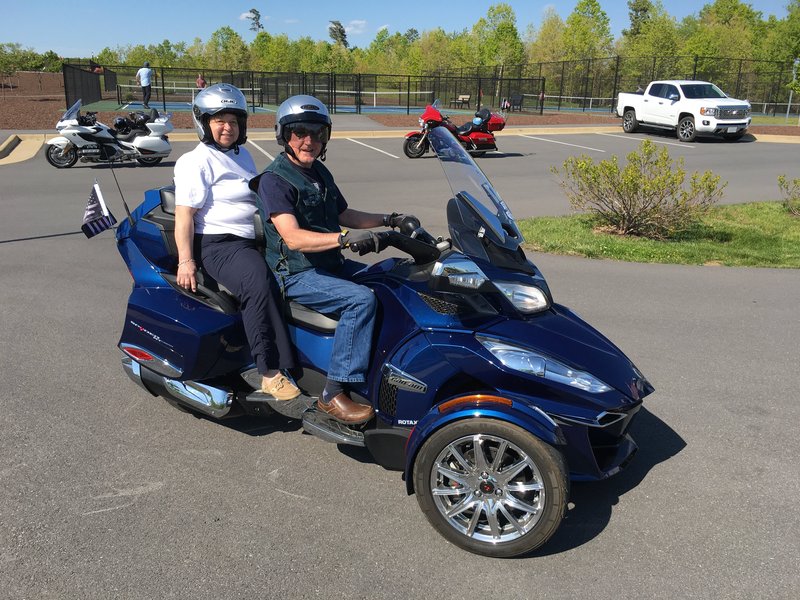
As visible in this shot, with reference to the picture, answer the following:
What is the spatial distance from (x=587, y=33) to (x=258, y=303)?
7047cm

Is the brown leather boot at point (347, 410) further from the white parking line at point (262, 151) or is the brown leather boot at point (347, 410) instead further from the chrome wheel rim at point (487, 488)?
the white parking line at point (262, 151)

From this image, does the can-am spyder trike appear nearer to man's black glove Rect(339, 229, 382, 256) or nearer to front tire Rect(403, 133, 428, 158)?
man's black glove Rect(339, 229, 382, 256)

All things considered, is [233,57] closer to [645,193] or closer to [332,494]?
[645,193]

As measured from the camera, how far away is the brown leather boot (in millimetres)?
3414

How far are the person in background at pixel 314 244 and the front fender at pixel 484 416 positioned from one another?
1.46 feet

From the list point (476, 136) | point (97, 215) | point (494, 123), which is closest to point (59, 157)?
point (476, 136)

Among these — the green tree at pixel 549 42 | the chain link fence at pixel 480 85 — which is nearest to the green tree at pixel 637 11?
the green tree at pixel 549 42

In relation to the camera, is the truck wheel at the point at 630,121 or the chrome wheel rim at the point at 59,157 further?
the truck wheel at the point at 630,121

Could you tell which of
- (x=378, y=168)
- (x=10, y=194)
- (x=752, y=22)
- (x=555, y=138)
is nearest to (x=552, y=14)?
(x=752, y=22)

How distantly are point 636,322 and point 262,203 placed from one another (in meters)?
3.90

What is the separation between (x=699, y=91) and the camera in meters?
23.4

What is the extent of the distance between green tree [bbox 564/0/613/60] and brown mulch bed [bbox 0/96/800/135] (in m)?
30.9

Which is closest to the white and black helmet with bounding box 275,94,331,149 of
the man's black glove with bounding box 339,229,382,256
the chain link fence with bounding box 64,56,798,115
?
the man's black glove with bounding box 339,229,382,256

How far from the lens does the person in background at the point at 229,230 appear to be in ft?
11.6
